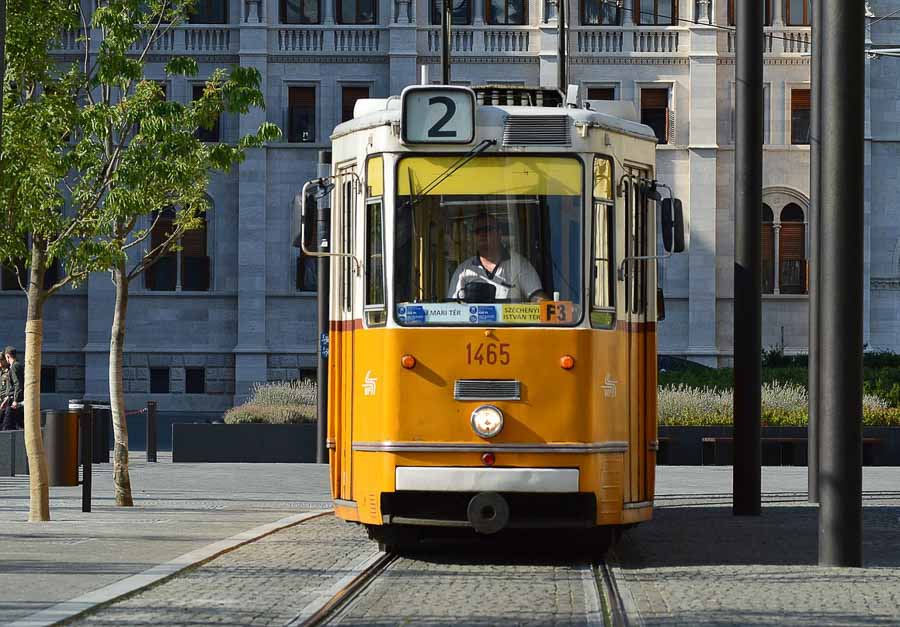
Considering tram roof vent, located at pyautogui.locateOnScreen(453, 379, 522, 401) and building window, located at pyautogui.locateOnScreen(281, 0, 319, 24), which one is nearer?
tram roof vent, located at pyautogui.locateOnScreen(453, 379, 522, 401)

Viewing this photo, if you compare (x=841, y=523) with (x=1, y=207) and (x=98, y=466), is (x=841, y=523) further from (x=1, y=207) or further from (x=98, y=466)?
(x=98, y=466)

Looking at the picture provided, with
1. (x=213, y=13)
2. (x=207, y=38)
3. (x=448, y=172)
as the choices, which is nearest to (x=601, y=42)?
(x=213, y=13)

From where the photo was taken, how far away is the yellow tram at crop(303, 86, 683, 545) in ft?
38.1

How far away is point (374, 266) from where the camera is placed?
1204 cm

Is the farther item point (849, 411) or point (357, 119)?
point (357, 119)

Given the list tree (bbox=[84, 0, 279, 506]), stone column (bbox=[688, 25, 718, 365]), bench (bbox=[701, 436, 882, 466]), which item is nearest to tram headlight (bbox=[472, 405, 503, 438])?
tree (bbox=[84, 0, 279, 506])

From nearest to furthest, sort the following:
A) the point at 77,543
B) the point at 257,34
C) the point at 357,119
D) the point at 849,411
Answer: the point at 849,411, the point at 357,119, the point at 77,543, the point at 257,34

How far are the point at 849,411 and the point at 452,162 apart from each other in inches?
123

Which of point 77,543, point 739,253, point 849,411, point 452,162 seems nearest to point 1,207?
point 77,543

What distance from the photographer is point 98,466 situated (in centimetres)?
2562

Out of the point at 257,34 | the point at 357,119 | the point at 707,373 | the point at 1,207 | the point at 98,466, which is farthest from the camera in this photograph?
the point at 257,34

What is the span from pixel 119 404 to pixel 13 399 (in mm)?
9304

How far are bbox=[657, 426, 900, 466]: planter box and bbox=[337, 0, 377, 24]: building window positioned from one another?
23685mm

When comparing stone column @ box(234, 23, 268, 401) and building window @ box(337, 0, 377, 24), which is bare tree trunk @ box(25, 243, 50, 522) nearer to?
stone column @ box(234, 23, 268, 401)
